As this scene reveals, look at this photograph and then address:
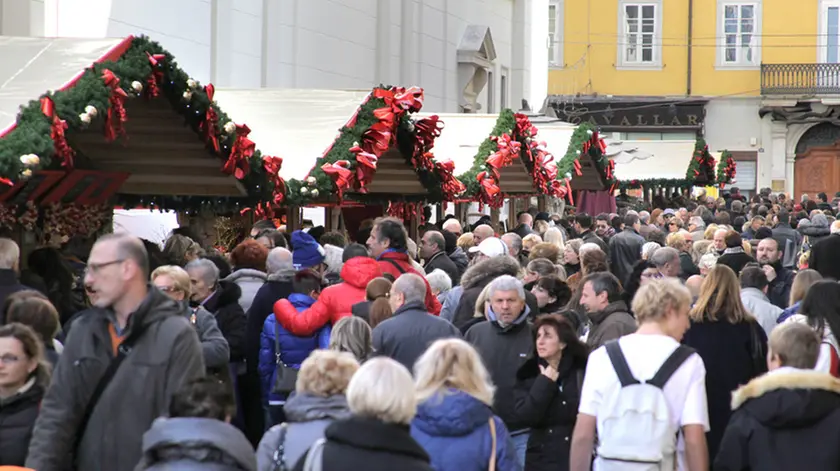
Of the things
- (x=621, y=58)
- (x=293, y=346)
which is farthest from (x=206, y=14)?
(x=621, y=58)

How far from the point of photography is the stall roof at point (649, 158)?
1216 inches

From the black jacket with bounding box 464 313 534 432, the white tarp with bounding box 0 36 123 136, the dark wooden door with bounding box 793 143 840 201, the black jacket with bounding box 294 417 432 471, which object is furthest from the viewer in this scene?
the dark wooden door with bounding box 793 143 840 201

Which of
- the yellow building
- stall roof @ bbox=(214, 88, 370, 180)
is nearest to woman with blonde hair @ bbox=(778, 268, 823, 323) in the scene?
stall roof @ bbox=(214, 88, 370, 180)

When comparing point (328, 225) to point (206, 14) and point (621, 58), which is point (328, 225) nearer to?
point (206, 14)

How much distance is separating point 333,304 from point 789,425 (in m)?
3.54

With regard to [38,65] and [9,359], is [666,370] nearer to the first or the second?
[9,359]

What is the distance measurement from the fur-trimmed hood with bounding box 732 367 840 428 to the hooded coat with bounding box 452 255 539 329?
3703 millimetres

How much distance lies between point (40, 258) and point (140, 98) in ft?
4.07

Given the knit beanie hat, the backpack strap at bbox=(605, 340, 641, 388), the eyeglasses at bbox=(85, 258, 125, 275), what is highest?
the eyeglasses at bbox=(85, 258, 125, 275)

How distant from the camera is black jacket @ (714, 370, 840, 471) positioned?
609 centimetres

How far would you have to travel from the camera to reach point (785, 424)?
612cm

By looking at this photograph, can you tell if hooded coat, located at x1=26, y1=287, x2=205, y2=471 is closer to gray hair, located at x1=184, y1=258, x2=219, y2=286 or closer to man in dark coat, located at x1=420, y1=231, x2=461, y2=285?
gray hair, located at x1=184, y1=258, x2=219, y2=286

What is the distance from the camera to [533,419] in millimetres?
7359

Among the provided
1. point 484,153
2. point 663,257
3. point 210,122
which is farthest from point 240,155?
point 484,153
